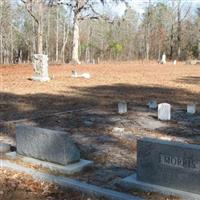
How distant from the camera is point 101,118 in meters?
9.40

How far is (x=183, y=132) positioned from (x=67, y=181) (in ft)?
11.2

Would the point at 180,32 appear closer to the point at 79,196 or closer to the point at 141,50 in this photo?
the point at 141,50

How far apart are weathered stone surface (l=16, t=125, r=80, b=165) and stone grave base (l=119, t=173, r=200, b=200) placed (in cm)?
92

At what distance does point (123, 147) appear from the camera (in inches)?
268

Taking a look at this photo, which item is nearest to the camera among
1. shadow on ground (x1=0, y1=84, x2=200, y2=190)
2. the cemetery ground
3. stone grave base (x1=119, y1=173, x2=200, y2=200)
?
stone grave base (x1=119, y1=173, x2=200, y2=200)

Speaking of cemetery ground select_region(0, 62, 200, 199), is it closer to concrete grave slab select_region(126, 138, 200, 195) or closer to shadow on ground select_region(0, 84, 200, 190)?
shadow on ground select_region(0, 84, 200, 190)

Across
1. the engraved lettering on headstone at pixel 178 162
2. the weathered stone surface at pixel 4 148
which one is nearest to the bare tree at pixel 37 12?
the weathered stone surface at pixel 4 148

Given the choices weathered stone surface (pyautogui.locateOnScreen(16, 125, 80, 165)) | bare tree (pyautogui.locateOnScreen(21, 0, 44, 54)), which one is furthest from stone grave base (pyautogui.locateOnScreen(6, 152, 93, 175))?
bare tree (pyautogui.locateOnScreen(21, 0, 44, 54))

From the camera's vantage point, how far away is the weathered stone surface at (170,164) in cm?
452

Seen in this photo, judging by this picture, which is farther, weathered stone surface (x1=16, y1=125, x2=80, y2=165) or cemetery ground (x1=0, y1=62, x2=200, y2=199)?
cemetery ground (x1=0, y1=62, x2=200, y2=199)

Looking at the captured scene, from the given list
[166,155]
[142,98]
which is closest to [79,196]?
[166,155]

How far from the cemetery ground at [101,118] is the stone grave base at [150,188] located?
88mm

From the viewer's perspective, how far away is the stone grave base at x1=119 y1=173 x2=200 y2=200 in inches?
177

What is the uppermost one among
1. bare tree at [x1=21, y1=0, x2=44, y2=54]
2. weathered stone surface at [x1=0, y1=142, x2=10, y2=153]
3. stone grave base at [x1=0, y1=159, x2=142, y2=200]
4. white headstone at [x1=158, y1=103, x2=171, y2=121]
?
bare tree at [x1=21, y1=0, x2=44, y2=54]
